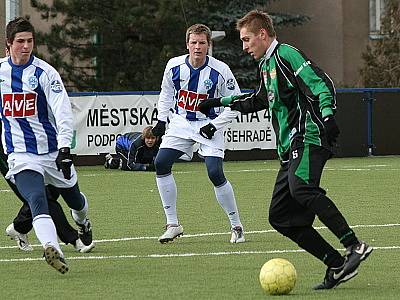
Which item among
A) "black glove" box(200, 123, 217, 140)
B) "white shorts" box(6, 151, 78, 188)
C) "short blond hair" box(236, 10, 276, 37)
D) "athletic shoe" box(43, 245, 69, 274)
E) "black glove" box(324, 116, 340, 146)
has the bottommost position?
"athletic shoe" box(43, 245, 69, 274)

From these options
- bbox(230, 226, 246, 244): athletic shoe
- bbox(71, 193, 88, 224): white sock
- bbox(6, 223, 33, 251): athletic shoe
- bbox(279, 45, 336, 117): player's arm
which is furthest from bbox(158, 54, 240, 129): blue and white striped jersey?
bbox(279, 45, 336, 117): player's arm

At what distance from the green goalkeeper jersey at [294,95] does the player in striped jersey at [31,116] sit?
63.5 inches

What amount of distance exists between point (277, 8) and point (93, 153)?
16375 mm

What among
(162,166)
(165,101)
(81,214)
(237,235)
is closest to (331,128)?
(81,214)

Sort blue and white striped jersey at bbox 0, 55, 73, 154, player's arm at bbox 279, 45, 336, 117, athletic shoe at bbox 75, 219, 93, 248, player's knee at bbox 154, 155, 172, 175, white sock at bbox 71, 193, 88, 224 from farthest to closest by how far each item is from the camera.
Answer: player's knee at bbox 154, 155, 172, 175 < athletic shoe at bbox 75, 219, 93, 248 < white sock at bbox 71, 193, 88, 224 < blue and white striped jersey at bbox 0, 55, 73, 154 < player's arm at bbox 279, 45, 336, 117

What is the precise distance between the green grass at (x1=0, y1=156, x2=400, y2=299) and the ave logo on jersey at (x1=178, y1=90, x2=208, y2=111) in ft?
4.17

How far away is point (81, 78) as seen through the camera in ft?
115

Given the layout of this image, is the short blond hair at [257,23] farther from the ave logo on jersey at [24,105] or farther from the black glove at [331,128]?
the ave logo on jersey at [24,105]

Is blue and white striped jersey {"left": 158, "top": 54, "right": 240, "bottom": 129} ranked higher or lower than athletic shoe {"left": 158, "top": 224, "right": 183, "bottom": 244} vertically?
higher

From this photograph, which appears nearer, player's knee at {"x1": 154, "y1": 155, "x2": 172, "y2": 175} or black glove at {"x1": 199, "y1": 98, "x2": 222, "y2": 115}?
black glove at {"x1": 199, "y1": 98, "x2": 222, "y2": 115}

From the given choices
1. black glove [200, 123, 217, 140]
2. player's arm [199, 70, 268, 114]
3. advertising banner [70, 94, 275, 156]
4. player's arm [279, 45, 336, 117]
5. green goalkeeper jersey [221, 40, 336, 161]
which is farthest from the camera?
advertising banner [70, 94, 275, 156]

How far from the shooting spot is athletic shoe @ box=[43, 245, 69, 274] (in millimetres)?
9367

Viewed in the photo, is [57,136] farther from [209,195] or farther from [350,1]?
[350,1]

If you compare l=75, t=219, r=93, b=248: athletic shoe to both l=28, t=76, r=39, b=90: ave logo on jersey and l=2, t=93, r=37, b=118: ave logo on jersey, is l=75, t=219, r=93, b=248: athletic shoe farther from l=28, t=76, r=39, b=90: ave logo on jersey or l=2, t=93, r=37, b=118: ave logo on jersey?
l=28, t=76, r=39, b=90: ave logo on jersey
